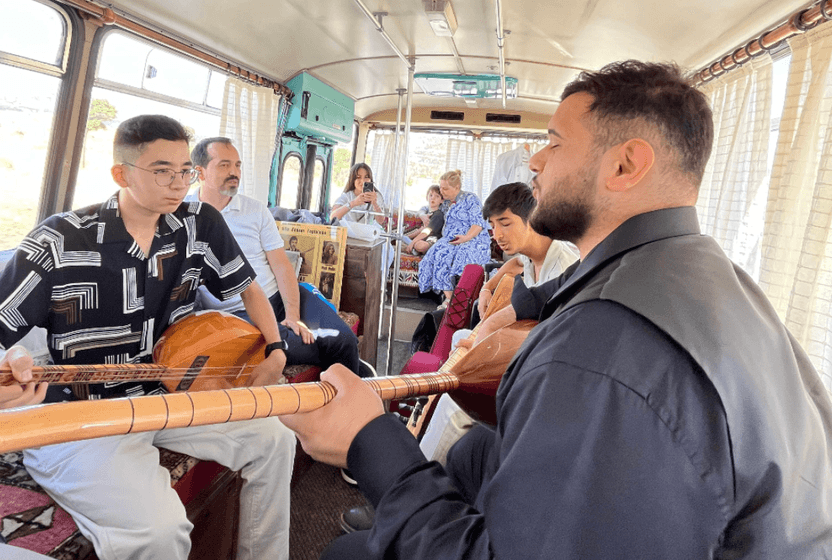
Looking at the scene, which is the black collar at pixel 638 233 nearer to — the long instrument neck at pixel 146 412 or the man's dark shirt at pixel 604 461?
the man's dark shirt at pixel 604 461

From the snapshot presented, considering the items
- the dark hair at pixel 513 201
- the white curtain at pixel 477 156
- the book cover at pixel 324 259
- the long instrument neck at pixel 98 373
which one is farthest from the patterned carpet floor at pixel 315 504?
the white curtain at pixel 477 156

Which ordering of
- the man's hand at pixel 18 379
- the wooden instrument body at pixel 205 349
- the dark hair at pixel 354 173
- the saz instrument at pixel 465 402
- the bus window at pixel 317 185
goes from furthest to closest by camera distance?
1. the bus window at pixel 317 185
2. the dark hair at pixel 354 173
3. the wooden instrument body at pixel 205 349
4. the saz instrument at pixel 465 402
5. the man's hand at pixel 18 379

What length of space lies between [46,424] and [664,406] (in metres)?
0.84

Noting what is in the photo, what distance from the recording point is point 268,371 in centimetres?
241

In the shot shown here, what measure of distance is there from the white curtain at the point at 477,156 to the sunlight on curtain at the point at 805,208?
6406 millimetres

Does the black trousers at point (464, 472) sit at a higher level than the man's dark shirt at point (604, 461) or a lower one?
lower

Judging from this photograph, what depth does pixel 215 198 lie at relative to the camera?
333 centimetres

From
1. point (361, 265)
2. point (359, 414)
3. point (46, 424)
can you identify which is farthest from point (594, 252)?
point (361, 265)

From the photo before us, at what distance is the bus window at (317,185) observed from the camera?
675 centimetres

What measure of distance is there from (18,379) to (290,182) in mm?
5079

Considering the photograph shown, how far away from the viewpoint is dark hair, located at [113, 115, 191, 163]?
2008 mm

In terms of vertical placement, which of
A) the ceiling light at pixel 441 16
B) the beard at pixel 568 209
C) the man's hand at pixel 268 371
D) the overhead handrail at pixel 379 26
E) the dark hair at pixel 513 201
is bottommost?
the man's hand at pixel 268 371

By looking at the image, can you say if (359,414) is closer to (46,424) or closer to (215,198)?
(46,424)

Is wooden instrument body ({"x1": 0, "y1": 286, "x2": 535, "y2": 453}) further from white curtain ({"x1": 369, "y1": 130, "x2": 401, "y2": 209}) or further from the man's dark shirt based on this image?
white curtain ({"x1": 369, "y1": 130, "x2": 401, "y2": 209})
